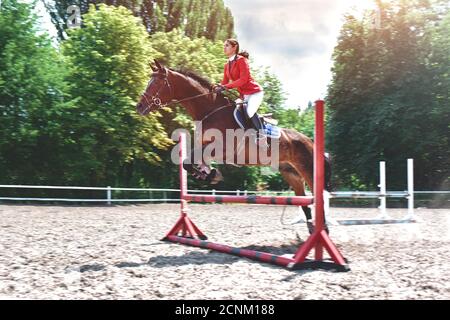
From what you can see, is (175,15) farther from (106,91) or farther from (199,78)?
(199,78)

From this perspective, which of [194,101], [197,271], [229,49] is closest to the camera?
[197,271]

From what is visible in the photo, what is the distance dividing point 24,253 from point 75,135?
16.1 m

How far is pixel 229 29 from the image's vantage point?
37312mm

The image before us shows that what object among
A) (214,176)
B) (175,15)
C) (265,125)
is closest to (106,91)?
(175,15)

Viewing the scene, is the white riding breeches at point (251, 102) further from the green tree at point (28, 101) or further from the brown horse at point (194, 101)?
the green tree at point (28, 101)

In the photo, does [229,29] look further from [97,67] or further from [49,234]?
[49,234]

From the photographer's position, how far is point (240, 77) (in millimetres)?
6691

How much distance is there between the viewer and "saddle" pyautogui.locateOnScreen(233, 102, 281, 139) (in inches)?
271

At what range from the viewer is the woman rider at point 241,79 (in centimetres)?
662

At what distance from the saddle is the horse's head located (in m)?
0.92

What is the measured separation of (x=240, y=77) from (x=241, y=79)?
46mm

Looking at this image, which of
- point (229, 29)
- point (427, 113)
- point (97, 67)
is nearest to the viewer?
point (97, 67)

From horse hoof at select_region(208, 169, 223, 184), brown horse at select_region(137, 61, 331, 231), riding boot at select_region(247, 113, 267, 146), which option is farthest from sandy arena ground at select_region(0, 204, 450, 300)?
riding boot at select_region(247, 113, 267, 146)
